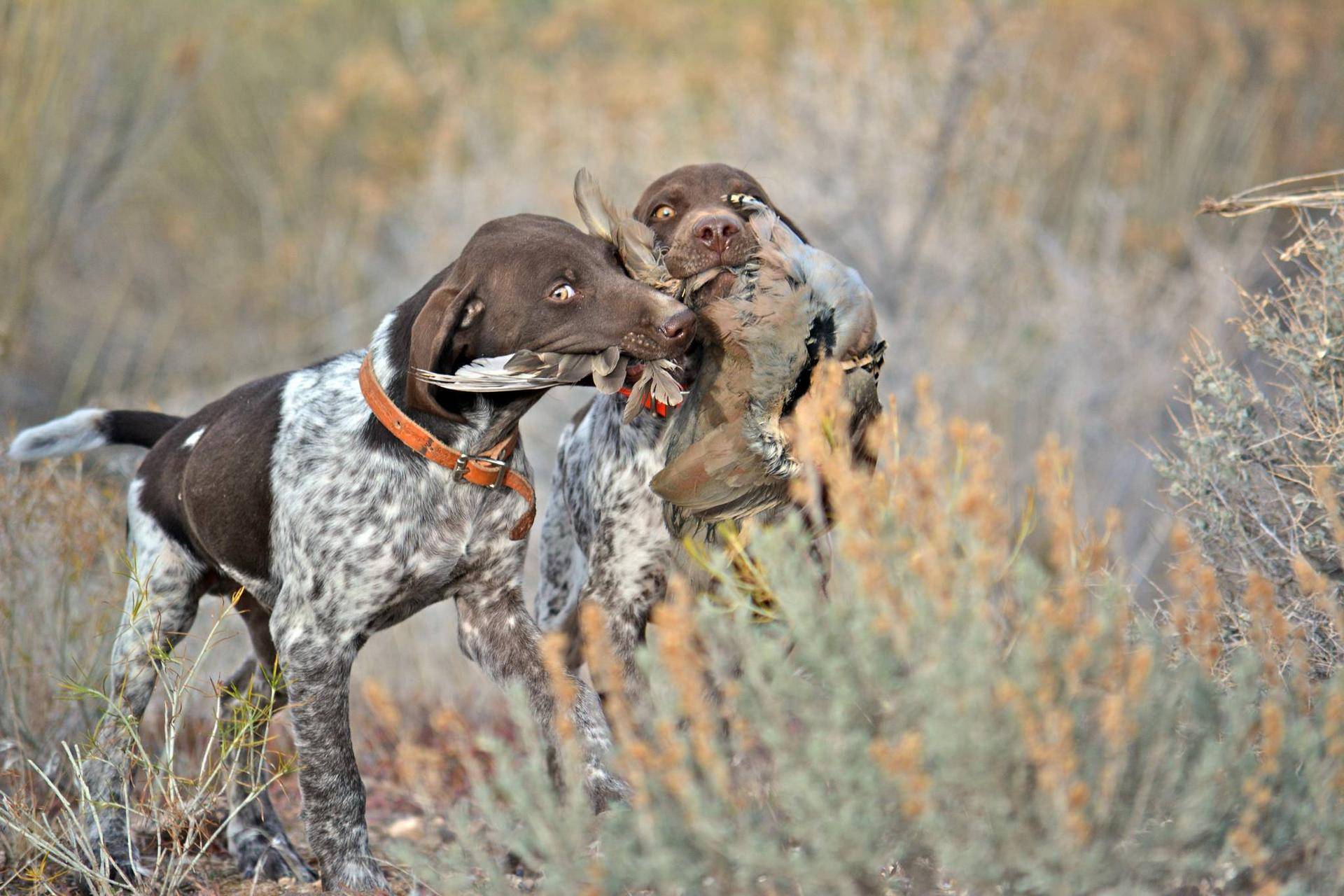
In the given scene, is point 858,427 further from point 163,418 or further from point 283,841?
point 163,418

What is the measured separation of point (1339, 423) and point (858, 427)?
3.89 ft

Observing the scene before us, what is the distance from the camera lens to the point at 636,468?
4188 millimetres

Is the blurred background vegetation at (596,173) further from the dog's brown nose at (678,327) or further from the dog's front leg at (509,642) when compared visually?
the dog's brown nose at (678,327)

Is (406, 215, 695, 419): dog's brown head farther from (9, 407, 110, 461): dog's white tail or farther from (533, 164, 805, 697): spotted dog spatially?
(9, 407, 110, 461): dog's white tail

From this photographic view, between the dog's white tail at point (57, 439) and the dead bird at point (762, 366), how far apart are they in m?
1.95

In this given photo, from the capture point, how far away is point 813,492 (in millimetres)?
2836

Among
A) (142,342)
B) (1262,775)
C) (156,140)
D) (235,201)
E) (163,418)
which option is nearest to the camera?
(1262,775)

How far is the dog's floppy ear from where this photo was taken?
12.0 feet

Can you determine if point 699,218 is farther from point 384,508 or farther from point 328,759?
point 328,759

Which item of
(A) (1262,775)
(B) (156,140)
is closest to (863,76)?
(B) (156,140)

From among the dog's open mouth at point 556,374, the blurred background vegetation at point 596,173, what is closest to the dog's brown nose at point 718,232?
the dog's open mouth at point 556,374

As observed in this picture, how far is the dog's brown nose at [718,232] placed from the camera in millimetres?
3758

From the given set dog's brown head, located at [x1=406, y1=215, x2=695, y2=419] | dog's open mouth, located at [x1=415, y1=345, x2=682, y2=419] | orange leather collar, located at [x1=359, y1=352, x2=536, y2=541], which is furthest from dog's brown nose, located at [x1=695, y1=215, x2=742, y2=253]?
orange leather collar, located at [x1=359, y1=352, x2=536, y2=541]

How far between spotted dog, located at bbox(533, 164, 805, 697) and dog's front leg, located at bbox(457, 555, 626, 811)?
0.79 ft
